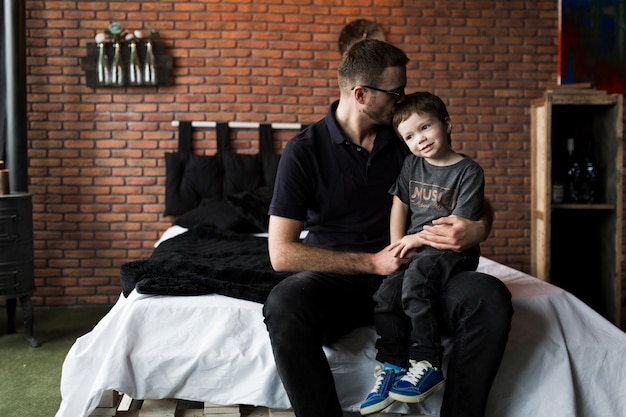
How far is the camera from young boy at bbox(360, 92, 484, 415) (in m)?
1.88

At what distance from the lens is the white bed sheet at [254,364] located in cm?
207

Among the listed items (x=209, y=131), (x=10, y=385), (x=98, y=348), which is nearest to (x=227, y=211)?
(x=209, y=131)

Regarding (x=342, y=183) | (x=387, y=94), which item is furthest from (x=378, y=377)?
(x=387, y=94)

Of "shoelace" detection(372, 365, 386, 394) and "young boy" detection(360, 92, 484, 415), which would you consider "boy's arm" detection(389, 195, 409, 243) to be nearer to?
"young boy" detection(360, 92, 484, 415)

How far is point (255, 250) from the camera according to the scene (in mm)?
3252

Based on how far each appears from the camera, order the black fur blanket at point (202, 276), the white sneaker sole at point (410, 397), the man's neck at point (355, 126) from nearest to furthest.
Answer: the white sneaker sole at point (410, 397), the black fur blanket at point (202, 276), the man's neck at point (355, 126)

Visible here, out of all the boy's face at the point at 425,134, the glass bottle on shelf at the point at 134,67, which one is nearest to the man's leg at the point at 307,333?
the boy's face at the point at 425,134

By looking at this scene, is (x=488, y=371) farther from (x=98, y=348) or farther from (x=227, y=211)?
(x=227, y=211)

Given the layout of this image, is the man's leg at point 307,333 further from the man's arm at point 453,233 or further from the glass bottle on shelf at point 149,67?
the glass bottle on shelf at point 149,67

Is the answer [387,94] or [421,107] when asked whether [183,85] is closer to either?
[387,94]

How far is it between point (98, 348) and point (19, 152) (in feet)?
7.56

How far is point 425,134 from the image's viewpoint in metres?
2.17

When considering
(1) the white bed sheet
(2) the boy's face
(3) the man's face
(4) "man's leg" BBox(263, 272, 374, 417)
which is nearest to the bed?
(1) the white bed sheet

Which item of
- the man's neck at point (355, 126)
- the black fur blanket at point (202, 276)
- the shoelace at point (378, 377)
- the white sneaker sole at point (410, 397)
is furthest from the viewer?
the man's neck at point (355, 126)
